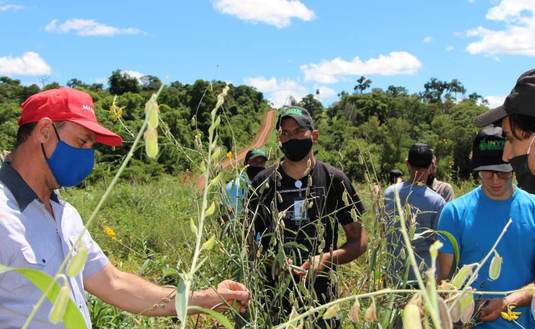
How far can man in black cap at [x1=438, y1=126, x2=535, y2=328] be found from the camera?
1.89m

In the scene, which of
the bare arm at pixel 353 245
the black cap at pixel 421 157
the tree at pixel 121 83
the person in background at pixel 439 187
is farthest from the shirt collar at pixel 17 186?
the tree at pixel 121 83

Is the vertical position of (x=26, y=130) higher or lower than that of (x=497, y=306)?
higher

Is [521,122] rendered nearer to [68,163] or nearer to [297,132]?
[297,132]

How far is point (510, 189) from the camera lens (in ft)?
6.93

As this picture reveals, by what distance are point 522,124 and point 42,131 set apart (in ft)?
5.24

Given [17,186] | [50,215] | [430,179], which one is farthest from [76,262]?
[430,179]

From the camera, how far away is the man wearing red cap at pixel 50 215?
120cm

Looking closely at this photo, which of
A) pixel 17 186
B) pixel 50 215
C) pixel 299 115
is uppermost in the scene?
pixel 299 115

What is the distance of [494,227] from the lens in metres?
2.03

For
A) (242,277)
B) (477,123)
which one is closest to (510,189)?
(477,123)

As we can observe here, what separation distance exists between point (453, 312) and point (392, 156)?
102 feet

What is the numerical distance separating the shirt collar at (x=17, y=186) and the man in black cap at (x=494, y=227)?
187cm

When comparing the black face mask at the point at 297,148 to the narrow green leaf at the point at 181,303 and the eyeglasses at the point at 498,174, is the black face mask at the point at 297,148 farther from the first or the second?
the narrow green leaf at the point at 181,303

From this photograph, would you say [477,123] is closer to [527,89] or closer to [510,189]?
[527,89]
